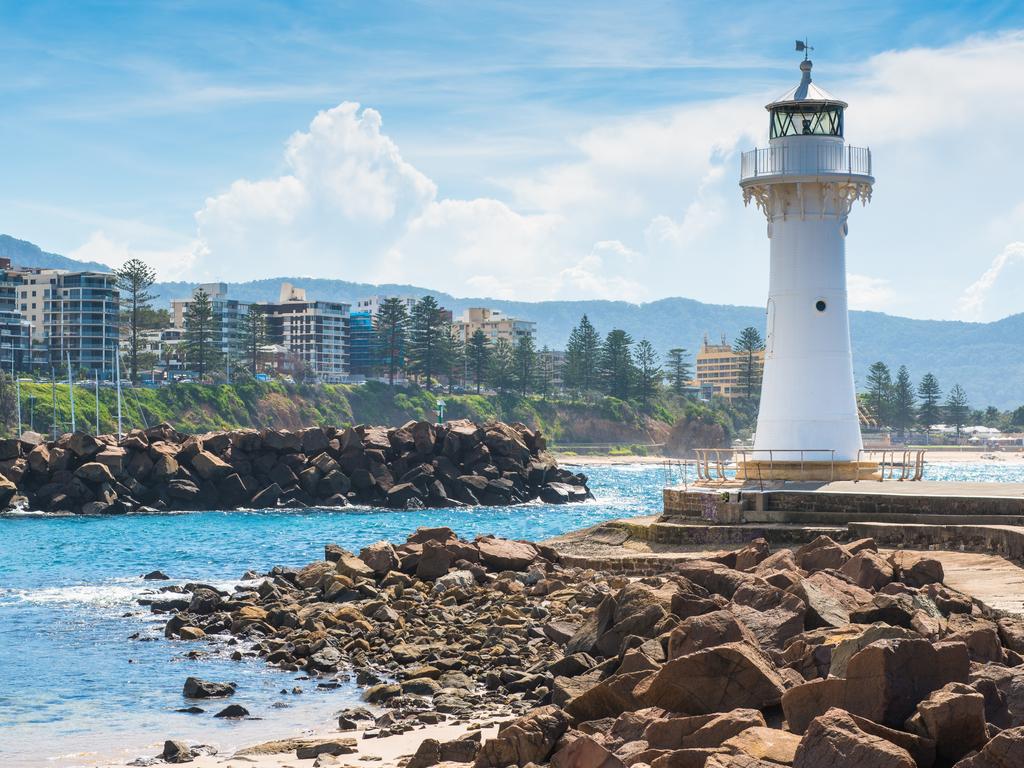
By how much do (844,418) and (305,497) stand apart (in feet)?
122

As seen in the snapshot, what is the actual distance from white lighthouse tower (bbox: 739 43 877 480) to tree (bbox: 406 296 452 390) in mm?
113724

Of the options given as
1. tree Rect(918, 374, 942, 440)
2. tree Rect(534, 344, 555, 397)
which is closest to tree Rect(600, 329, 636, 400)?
tree Rect(534, 344, 555, 397)

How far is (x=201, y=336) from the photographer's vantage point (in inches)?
5325

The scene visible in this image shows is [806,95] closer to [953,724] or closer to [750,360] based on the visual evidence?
[953,724]

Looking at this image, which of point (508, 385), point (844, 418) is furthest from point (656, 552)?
point (508, 385)

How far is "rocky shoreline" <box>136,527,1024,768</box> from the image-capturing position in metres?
9.70

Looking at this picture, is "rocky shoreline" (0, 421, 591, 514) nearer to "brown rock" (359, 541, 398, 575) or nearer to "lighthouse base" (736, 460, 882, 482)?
"brown rock" (359, 541, 398, 575)

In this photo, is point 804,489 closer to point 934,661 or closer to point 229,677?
point 229,677

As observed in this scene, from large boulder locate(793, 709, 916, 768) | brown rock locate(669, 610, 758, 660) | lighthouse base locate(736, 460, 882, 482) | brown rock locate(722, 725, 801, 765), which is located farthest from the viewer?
lighthouse base locate(736, 460, 882, 482)

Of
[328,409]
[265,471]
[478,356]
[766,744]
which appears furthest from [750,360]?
[766,744]

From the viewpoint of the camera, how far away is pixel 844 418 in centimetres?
2631

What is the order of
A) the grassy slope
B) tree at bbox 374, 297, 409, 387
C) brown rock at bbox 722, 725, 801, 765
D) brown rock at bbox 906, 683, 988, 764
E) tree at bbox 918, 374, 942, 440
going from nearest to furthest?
brown rock at bbox 722, 725, 801, 765 → brown rock at bbox 906, 683, 988, 764 → the grassy slope → tree at bbox 374, 297, 409, 387 → tree at bbox 918, 374, 942, 440

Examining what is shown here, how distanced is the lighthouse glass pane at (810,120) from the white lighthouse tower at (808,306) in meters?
0.13

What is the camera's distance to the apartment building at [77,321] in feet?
455
